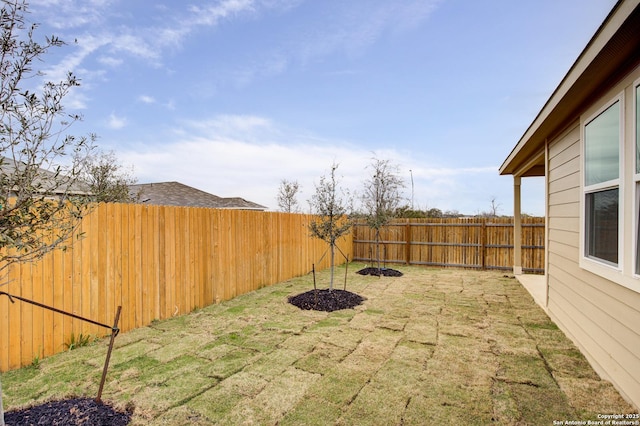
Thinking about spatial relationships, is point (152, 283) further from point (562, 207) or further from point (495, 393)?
point (562, 207)

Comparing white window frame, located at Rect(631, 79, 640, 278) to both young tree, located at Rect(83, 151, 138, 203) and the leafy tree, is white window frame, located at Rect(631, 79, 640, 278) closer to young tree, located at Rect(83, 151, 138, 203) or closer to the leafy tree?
the leafy tree

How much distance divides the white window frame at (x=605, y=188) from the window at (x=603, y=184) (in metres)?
0.02

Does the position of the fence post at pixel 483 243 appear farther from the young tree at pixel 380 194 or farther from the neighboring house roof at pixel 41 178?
the neighboring house roof at pixel 41 178

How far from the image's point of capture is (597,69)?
2633 millimetres

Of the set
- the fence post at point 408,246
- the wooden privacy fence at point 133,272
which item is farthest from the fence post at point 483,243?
the wooden privacy fence at point 133,272

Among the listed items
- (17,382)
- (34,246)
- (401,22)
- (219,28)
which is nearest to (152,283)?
(17,382)

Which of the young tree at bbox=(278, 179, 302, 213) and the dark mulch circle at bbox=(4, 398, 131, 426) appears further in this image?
Answer: the young tree at bbox=(278, 179, 302, 213)

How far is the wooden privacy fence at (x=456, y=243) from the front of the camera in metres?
8.66

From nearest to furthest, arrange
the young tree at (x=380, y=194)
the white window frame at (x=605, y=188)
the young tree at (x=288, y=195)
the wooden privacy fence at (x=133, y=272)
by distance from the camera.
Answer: the white window frame at (x=605, y=188) → the wooden privacy fence at (x=133, y=272) → the young tree at (x=380, y=194) → the young tree at (x=288, y=195)

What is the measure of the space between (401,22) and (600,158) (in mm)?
5609

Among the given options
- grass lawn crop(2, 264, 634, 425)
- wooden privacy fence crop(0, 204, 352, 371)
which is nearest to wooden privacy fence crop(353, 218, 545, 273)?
grass lawn crop(2, 264, 634, 425)

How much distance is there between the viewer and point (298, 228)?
26.0ft

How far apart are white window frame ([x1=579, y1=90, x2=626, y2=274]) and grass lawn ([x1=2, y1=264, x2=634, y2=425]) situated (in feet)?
3.08

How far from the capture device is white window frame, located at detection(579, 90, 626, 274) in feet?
8.27
